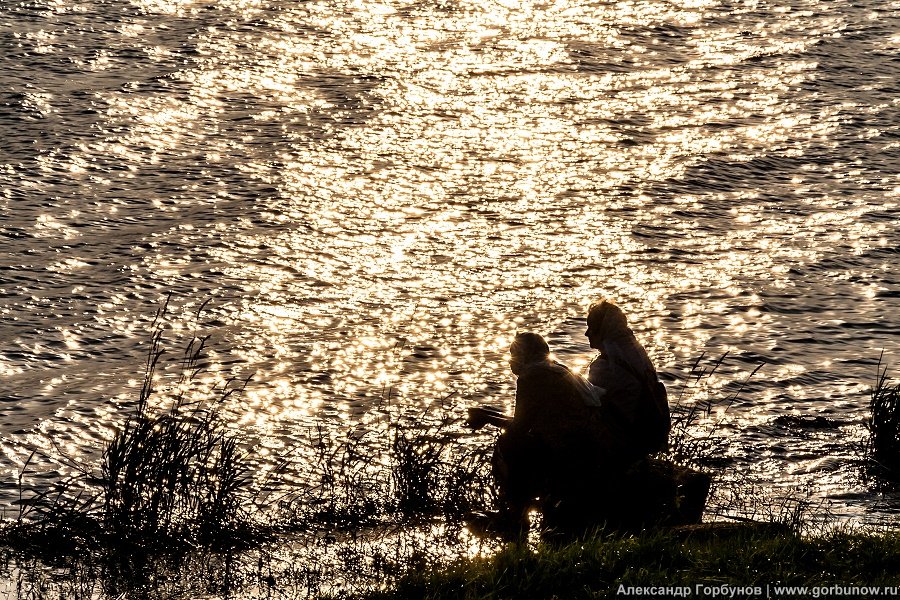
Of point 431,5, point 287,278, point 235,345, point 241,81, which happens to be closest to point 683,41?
point 431,5

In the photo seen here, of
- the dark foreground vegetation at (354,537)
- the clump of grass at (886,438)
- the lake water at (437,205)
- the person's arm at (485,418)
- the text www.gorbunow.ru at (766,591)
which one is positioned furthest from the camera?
the lake water at (437,205)

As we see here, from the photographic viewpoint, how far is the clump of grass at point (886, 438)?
1416 cm

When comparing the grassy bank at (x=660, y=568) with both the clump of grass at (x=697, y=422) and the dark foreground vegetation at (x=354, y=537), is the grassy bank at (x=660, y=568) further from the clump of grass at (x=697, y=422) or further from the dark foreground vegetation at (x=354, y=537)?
the clump of grass at (x=697, y=422)

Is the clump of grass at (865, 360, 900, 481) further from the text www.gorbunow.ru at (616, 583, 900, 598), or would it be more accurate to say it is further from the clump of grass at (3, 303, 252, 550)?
the clump of grass at (3, 303, 252, 550)

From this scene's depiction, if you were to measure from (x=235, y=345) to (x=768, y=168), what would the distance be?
40.8ft

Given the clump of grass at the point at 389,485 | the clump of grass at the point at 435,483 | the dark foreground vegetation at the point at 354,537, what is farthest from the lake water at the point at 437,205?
the clump of grass at the point at 435,483

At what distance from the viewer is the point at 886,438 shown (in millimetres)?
14211

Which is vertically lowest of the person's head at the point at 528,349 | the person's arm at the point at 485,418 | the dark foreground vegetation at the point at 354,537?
the dark foreground vegetation at the point at 354,537

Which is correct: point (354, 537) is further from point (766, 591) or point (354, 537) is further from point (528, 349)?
point (766, 591)

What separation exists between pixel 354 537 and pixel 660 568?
3.38 meters

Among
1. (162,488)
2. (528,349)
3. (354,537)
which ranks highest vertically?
(528,349)

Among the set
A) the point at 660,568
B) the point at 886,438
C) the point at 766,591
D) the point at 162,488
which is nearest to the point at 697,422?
the point at 886,438

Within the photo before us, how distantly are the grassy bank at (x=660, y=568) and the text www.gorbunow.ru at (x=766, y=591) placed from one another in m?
0.02

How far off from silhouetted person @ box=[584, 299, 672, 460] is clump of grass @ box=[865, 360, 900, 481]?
3386mm
